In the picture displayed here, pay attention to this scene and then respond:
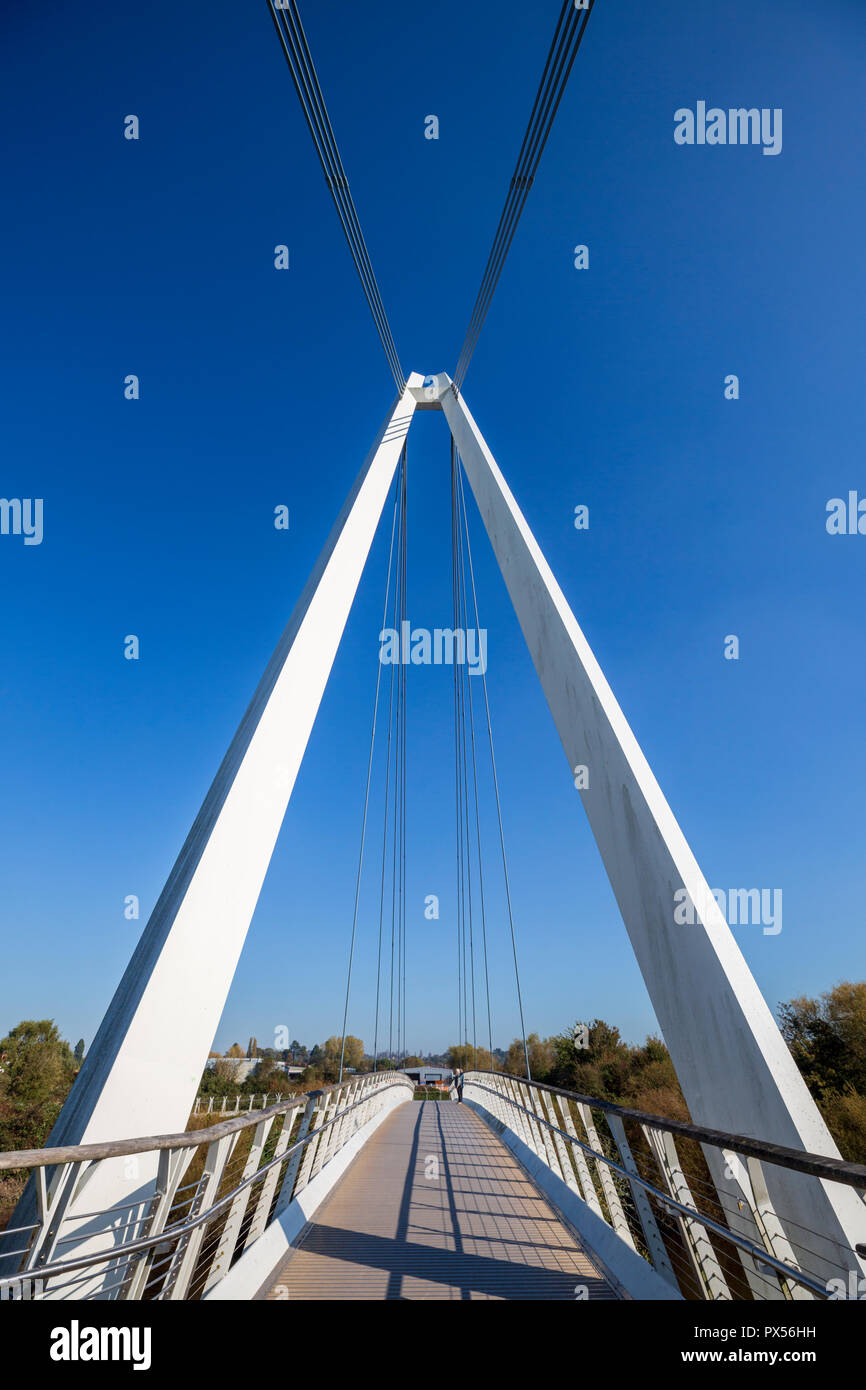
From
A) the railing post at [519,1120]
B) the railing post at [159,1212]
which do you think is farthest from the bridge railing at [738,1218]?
the railing post at [519,1120]

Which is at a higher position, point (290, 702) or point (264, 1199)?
point (290, 702)

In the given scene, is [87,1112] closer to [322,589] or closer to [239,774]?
[239,774]

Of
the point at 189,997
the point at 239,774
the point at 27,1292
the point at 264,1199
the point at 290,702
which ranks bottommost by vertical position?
the point at 264,1199

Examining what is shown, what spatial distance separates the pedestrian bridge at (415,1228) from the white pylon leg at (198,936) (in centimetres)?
23

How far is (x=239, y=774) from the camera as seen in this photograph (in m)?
5.05

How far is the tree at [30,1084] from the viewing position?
23500 millimetres

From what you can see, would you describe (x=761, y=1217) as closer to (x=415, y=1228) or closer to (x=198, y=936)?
(x=415, y=1228)

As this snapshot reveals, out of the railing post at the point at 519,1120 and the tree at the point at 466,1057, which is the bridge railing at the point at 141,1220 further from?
the tree at the point at 466,1057

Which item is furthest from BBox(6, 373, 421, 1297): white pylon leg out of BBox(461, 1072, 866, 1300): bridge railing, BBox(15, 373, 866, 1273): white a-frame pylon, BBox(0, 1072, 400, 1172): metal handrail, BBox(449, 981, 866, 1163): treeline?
BBox(449, 981, 866, 1163): treeline

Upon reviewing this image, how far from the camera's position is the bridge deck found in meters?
3.13
